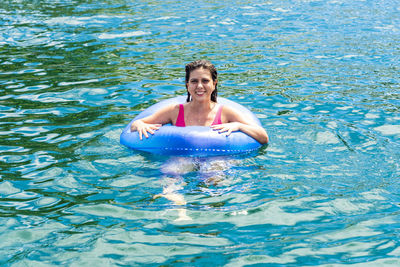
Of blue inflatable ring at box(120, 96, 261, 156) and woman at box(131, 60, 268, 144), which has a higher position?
woman at box(131, 60, 268, 144)

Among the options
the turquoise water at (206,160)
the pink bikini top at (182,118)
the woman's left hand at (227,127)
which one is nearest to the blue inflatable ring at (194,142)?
the woman's left hand at (227,127)

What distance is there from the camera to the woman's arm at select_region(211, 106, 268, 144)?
5293 millimetres

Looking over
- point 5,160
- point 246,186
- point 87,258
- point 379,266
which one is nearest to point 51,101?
point 5,160

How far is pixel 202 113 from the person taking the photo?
18.5 ft

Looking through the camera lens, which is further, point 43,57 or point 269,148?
point 43,57

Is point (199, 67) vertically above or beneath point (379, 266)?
above

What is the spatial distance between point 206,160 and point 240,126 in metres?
0.51

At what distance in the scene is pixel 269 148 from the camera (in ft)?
17.9

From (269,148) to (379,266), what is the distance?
2.28 m

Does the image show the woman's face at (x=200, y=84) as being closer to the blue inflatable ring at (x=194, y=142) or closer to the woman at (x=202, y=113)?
the woman at (x=202, y=113)

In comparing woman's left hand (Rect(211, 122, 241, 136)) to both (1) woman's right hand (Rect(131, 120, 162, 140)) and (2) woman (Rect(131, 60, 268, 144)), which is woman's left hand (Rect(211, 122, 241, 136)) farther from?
(1) woman's right hand (Rect(131, 120, 162, 140))

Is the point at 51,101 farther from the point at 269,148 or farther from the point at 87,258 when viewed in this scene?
the point at 87,258

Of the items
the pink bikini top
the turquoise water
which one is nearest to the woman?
the pink bikini top

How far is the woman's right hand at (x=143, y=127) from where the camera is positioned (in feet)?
17.6
